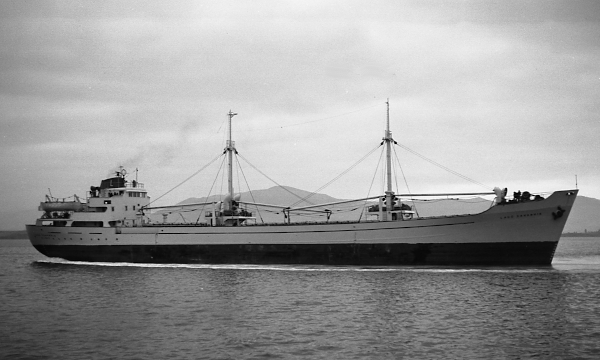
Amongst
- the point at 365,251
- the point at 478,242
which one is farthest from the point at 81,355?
the point at 478,242

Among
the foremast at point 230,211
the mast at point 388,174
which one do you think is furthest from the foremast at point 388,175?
the foremast at point 230,211

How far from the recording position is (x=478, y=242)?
36250 mm

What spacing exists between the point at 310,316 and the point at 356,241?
1784 cm

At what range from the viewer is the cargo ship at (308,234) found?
1416 inches

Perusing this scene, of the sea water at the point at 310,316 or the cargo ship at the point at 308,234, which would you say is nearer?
the sea water at the point at 310,316

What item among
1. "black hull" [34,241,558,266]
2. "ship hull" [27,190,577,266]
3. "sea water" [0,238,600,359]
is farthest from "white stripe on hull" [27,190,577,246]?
"sea water" [0,238,600,359]

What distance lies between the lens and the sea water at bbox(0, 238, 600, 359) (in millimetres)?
16594

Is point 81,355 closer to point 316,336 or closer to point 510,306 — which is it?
point 316,336

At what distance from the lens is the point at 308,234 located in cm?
4003

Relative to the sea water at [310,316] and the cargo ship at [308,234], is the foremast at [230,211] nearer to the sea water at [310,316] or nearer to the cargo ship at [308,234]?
the cargo ship at [308,234]

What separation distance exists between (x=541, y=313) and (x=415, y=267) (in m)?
15.5

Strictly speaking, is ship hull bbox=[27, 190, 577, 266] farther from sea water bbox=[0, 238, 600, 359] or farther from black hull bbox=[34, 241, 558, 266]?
sea water bbox=[0, 238, 600, 359]

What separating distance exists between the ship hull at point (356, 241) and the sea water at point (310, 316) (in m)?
1.89

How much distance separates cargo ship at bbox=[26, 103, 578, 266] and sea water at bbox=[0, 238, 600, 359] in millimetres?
2139
